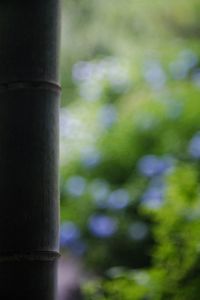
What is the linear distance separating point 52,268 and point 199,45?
12.1 ft

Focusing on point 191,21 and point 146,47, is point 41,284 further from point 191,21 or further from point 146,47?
point 191,21

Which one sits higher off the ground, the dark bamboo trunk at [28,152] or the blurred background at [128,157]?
the blurred background at [128,157]

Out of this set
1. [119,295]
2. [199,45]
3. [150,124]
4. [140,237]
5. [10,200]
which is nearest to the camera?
[10,200]

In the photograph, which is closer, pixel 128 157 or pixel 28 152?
pixel 28 152

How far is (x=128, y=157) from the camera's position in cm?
335

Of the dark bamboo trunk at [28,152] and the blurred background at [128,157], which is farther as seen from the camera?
the blurred background at [128,157]

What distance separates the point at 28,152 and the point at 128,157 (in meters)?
2.32

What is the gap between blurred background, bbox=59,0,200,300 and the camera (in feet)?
6.41

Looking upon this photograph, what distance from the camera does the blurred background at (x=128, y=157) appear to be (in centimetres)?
195

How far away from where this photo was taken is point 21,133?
1.04m

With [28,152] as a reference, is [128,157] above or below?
above

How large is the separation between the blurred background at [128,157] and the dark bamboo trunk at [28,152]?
2.58 ft

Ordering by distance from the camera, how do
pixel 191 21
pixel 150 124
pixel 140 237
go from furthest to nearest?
pixel 191 21, pixel 150 124, pixel 140 237

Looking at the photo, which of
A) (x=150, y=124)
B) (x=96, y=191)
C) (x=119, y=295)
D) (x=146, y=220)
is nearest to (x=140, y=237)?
(x=146, y=220)
